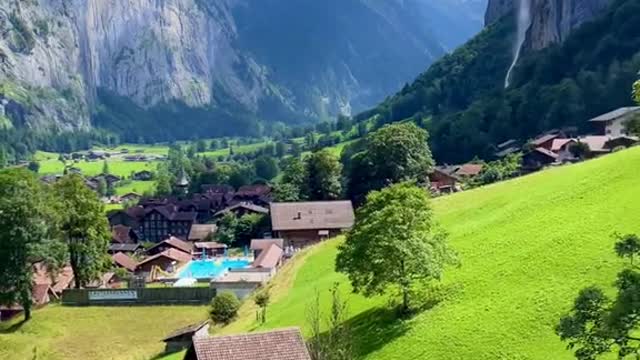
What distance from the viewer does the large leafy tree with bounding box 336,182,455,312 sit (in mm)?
34438

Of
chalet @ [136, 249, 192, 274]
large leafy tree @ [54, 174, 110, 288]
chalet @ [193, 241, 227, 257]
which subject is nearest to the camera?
large leafy tree @ [54, 174, 110, 288]

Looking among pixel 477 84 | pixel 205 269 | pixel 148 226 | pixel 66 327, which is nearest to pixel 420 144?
pixel 205 269

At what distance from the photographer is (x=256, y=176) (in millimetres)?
166000

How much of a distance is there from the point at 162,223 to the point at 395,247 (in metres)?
99.3

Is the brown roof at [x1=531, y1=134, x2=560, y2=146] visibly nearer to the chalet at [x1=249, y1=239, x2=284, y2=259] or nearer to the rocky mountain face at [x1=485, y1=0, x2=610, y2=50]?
the chalet at [x1=249, y1=239, x2=284, y2=259]

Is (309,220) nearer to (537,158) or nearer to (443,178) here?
(443,178)

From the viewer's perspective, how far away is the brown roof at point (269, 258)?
2579 inches

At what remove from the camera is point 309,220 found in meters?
79.0

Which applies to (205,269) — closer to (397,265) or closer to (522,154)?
(522,154)

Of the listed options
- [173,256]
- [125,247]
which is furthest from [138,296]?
[125,247]

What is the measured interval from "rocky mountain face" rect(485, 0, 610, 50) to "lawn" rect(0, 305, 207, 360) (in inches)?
4158

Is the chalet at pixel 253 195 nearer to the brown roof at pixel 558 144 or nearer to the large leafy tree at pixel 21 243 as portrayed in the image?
the brown roof at pixel 558 144

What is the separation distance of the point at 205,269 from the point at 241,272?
1546 centimetres

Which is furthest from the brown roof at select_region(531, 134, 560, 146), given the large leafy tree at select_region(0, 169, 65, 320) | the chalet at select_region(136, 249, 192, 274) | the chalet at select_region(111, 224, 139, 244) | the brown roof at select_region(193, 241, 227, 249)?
the large leafy tree at select_region(0, 169, 65, 320)
